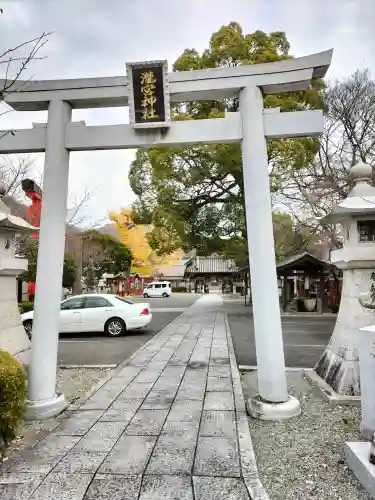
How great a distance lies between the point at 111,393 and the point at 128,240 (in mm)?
36961

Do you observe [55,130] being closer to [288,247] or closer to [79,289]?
[79,289]

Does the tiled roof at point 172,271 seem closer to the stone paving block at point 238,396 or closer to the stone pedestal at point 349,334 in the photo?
the stone paving block at point 238,396

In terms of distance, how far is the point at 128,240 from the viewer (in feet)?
137

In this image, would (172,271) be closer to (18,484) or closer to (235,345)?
(235,345)

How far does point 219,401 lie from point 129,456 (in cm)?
181

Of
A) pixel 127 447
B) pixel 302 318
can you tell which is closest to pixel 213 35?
pixel 302 318

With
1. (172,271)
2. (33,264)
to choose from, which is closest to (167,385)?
(33,264)

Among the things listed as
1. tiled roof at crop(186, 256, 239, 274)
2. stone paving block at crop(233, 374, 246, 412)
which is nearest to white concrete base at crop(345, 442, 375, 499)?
stone paving block at crop(233, 374, 246, 412)

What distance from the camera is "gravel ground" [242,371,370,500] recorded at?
2879 millimetres

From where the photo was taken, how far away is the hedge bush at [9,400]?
3246 millimetres

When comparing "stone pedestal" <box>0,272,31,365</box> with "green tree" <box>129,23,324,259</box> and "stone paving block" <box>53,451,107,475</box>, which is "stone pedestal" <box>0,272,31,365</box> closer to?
"stone paving block" <box>53,451,107,475</box>

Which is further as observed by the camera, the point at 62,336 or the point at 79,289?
the point at 79,289

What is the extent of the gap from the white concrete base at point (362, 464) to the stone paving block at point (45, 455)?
2.54 meters

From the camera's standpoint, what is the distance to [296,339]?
1078 centimetres
